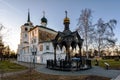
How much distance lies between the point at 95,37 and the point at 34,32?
59.6ft

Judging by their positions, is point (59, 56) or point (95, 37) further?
point (59, 56)

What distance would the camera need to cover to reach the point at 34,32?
47.0m

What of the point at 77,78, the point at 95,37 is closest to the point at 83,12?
the point at 95,37

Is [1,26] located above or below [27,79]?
above

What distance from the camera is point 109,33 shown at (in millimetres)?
41250

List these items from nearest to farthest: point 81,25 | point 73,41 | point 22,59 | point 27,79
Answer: point 27,79, point 73,41, point 81,25, point 22,59

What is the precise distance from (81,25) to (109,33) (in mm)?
10052

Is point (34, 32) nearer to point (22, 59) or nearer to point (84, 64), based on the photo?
point (22, 59)

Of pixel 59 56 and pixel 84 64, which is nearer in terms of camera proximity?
pixel 84 64

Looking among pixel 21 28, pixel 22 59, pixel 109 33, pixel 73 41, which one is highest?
pixel 21 28

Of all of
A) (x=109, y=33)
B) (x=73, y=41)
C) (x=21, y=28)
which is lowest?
(x=73, y=41)

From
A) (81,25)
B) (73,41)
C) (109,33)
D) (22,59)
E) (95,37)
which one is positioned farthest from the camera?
(22,59)

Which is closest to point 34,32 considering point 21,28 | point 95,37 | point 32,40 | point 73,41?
point 32,40

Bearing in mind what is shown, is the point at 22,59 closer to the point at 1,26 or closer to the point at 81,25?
the point at 1,26
